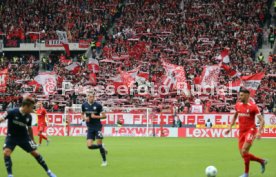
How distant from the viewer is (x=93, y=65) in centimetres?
5488

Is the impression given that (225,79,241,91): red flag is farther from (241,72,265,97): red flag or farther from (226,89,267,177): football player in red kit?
Answer: (226,89,267,177): football player in red kit

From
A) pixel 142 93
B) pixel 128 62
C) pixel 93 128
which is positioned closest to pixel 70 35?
pixel 128 62

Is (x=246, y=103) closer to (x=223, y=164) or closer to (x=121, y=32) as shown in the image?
(x=223, y=164)

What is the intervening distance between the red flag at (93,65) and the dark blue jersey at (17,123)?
39175mm

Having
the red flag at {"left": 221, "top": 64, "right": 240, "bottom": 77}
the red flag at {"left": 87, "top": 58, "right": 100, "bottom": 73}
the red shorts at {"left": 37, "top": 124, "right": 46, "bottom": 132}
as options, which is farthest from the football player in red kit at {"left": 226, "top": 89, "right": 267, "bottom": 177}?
the red flag at {"left": 87, "top": 58, "right": 100, "bottom": 73}

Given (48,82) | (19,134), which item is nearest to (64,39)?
(48,82)

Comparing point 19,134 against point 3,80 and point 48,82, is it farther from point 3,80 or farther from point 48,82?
point 3,80

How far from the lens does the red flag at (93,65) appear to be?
54.8m

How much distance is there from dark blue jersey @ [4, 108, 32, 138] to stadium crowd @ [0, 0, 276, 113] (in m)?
32.7

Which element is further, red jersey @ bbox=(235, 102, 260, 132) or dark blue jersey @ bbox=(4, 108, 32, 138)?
red jersey @ bbox=(235, 102, 260, 132)

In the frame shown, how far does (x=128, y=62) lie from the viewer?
181ft

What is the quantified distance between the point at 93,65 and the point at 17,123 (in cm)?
3958

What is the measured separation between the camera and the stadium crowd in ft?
166

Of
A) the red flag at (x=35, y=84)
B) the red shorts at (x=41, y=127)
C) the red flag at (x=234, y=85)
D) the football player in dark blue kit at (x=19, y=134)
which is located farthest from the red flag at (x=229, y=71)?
the football player in dark blue kit at (x=19, y=134)
